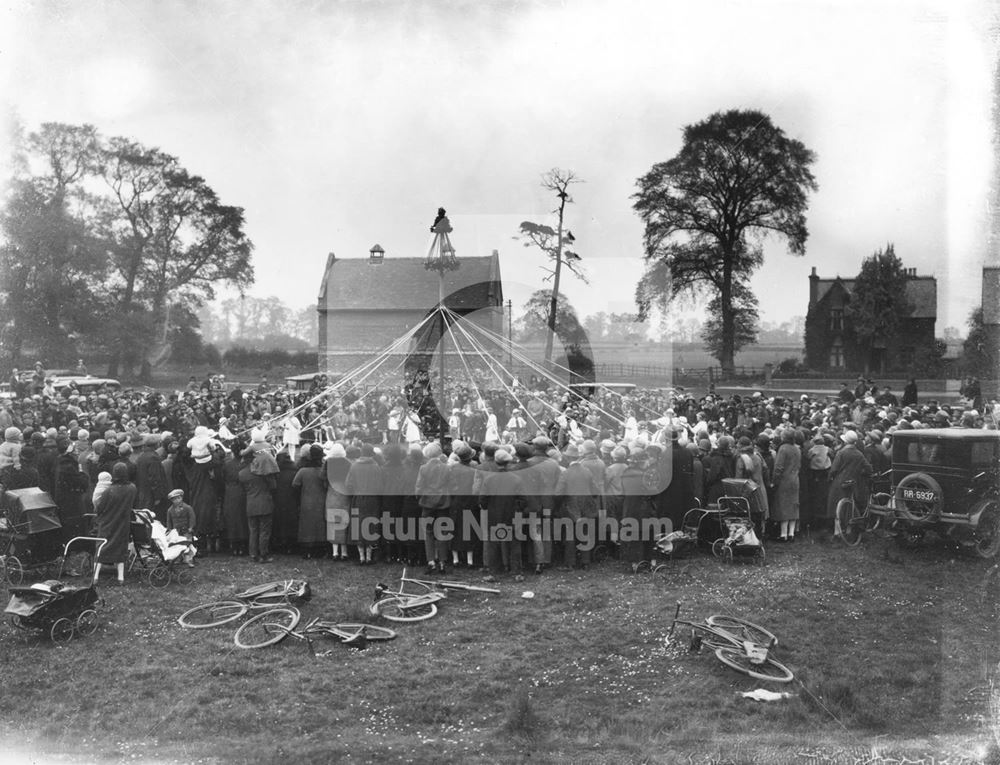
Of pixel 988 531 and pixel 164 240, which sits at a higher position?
pixel 164 240

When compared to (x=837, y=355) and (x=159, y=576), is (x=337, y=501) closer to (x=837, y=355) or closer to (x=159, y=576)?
(x=159, y=576)

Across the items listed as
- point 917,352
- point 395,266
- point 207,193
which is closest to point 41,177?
point 207,193

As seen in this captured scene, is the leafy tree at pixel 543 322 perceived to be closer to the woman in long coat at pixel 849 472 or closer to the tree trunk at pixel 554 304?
the tree trunk at pixel 554 304

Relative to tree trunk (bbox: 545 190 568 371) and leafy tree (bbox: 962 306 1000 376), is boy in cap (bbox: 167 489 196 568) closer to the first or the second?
tree trunk (bbox: 545 190 568 371)

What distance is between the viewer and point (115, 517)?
338 inches

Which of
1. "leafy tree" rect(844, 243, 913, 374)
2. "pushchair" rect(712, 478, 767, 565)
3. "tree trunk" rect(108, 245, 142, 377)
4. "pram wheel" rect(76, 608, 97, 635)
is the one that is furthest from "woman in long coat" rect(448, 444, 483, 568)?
"leafy tree" rect(844, 243, 913, 374)

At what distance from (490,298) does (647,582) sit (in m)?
29.9

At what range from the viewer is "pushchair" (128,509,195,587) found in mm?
8742

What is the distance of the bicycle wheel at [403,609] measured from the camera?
25.4 feet

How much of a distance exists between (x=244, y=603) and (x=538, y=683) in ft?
12.7

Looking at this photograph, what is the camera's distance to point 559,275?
19.0m

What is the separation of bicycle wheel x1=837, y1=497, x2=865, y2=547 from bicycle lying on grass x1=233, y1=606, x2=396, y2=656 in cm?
738

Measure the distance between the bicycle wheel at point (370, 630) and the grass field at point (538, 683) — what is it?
11 centimetres

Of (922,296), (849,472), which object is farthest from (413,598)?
(922,296)
